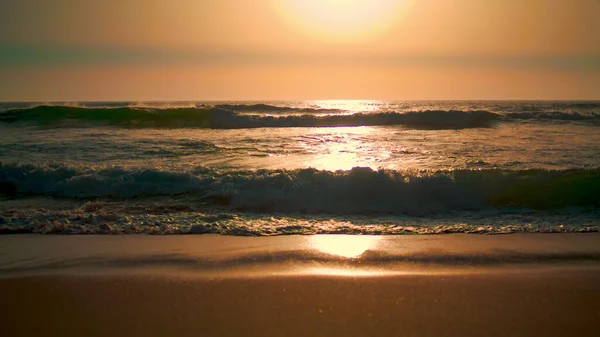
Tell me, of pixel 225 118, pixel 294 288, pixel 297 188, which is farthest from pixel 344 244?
pixel 225 118

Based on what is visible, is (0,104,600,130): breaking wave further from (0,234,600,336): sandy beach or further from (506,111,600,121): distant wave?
(0,234,600,336): sandy beach

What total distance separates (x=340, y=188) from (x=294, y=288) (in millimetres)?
4438

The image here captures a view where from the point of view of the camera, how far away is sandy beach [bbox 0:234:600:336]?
3330 millimetres

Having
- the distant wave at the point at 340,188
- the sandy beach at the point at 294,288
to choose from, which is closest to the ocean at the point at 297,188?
the distant wave at the point at 340,188

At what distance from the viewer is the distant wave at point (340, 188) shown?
7.85 metres

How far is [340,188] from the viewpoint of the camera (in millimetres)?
8336

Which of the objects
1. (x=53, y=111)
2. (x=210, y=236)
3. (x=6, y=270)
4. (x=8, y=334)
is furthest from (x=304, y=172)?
(x=53, y=111)

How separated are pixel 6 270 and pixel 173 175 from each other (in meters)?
4.63

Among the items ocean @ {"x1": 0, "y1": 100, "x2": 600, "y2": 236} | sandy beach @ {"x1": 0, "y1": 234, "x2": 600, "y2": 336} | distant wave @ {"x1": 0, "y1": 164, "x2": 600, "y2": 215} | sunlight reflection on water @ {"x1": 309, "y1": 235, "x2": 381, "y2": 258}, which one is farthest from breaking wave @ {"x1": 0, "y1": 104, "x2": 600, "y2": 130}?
sandy beach @ {"x1": 0, "y1": 234, "x2": 600, "y2": 336}

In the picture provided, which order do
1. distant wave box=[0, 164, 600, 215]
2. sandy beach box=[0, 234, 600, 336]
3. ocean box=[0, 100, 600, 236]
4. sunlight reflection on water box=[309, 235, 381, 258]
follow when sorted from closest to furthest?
sandy beach box=[0, 234, 600, 336], sunlight reflection on water box=[309, 235, 381, 258], ocean box=[0, 100, 600, 236], distant wave box=[0, 164, 600, 215]

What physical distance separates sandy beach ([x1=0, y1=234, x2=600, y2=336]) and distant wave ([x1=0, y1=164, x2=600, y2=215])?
2.21 m

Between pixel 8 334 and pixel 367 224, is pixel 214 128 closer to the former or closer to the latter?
pixel 367 224

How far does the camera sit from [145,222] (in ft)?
21.3

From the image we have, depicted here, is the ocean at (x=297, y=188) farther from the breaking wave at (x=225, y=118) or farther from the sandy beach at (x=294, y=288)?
the breaking wave at (x=225, y=118)
